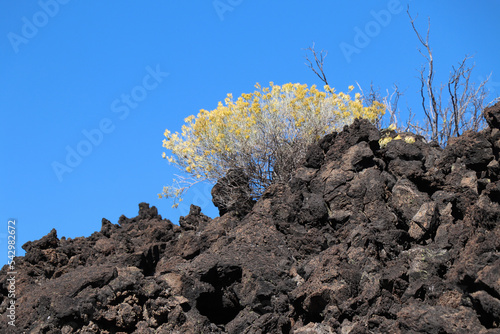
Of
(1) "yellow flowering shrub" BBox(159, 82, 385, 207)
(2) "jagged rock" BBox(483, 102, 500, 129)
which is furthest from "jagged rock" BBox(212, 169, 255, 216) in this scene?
(2) "jagged rock" BBox(483, 102, 500, 129)

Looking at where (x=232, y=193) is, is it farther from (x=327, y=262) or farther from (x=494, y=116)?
(x=494, y=116)

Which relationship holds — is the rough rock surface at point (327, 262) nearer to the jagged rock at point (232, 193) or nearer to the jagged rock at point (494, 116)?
the jagged rock at point (494, 116)

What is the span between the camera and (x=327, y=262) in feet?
27.3

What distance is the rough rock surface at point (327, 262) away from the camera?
731 cm

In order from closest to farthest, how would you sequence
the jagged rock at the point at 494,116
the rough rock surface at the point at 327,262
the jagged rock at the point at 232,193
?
the rough rock surface at the point at 327,262 < the jagged rock at the point at 494,116 < the jagged rock at the point at 232,193

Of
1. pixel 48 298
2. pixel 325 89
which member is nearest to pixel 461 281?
pixel 48 298

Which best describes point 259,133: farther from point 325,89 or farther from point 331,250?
point 331,250

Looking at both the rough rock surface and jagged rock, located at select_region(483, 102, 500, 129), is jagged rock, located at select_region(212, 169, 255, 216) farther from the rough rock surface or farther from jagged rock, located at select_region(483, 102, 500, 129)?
jagged rock, located at select_region(483, 102, 500, 129)

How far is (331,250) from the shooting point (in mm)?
8469

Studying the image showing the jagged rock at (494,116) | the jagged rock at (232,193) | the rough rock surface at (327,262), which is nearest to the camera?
the rough rock surface at (327,262)

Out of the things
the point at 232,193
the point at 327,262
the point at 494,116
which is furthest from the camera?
the point at 232,193

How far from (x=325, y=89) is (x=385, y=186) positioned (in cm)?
434

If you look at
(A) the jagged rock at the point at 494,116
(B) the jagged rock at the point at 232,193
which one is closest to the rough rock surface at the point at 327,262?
(A) the jagged rock at the point at 494,116

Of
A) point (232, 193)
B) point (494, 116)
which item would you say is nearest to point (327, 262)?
point (494, 116)
